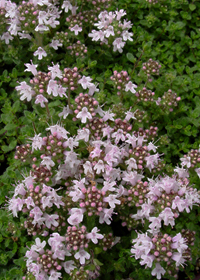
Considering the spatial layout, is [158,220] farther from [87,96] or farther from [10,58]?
[10,58]

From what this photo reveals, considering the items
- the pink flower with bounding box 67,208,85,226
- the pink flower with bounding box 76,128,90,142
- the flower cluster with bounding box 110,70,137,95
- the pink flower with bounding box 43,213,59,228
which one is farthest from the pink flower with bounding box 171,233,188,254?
the flower cluster with bounding box 110,70,137,95

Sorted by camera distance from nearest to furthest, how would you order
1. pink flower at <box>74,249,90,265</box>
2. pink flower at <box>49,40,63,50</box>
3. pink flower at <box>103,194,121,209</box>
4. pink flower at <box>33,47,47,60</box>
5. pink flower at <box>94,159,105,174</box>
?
pink flower at <box>74,249,90,265</box> → pink flower at <box>103,194,121,209</box> → pink flower at <box>94,159,105,174</box> → pink flower at <box>33,47,47,60</box> → pink flower at <box>49,40,63,50</box>

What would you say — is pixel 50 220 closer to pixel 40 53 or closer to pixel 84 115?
pixel 84 115

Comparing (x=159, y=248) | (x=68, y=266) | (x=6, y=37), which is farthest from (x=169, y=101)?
(x=6, y=37)

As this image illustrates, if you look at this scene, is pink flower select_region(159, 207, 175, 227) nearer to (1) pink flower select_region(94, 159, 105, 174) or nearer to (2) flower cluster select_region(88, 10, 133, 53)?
(1) pink flower select_region(94, 159, 105, 174)

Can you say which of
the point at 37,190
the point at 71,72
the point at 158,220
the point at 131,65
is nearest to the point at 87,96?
the point at 71,72

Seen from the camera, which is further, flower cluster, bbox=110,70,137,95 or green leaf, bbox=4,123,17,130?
flower cluster, bbox=110,70,137,95

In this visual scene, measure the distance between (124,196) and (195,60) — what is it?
290 centimetres

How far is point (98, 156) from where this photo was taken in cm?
285

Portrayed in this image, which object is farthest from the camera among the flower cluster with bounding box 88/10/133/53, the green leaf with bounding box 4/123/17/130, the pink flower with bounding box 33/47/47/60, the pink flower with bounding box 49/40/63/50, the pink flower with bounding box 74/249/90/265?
the pink flower with bounding box 49/40/63/50

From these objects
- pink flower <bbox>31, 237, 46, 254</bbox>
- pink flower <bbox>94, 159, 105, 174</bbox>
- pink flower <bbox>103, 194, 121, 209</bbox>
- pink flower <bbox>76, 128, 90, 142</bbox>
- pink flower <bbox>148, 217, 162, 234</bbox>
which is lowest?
pink flower <bbox>31, 237, 46, 254</bbox>

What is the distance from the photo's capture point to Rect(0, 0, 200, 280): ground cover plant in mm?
2742

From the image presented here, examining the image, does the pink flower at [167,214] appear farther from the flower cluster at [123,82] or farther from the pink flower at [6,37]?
the pink flower at [6,37]

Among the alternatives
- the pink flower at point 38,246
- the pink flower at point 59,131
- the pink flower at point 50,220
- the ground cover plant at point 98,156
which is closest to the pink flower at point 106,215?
the ground cover plant at point 98,156
